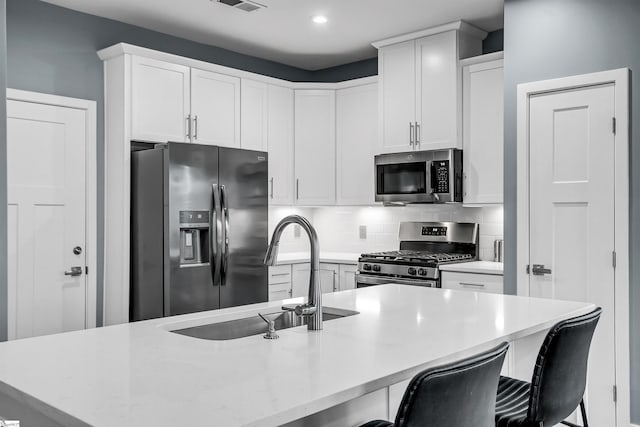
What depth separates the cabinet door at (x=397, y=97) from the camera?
470 cm

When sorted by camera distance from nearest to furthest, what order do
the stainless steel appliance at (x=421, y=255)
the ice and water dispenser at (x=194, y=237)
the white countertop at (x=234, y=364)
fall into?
1. the white countertop at (x=234, y=364)
2. the ice and water dispenser at (x=194, y=237)
3. the stainless steel appliance at (x=421, y=255)

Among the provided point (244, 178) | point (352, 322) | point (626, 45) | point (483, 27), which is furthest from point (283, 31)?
point (352, 322)

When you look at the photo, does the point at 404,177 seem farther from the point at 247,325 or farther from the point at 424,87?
the point at 247,325

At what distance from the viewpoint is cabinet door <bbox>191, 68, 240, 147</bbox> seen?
449 cm

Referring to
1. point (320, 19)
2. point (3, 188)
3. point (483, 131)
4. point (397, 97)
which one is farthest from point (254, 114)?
point (3, 188)

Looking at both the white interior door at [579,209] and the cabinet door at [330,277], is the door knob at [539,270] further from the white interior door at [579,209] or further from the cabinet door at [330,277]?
the cabinet door at [330,277]

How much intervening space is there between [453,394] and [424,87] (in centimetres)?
359

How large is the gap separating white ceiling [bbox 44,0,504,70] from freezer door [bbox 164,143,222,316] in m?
1.05

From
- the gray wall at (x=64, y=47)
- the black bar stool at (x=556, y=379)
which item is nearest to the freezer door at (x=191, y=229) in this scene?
the gray wall at (x=64, y=47)

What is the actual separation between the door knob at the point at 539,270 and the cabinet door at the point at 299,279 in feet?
6.61

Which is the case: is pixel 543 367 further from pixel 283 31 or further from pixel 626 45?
pixel 283 31

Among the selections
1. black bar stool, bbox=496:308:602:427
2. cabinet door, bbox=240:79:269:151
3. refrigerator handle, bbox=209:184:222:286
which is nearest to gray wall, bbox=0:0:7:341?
refrigerator handle, bbox=209:184:222:286

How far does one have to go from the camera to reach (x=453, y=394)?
1.36m

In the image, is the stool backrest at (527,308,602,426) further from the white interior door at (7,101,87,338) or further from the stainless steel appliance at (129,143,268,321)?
the white interior door at (7,101,87,338)
